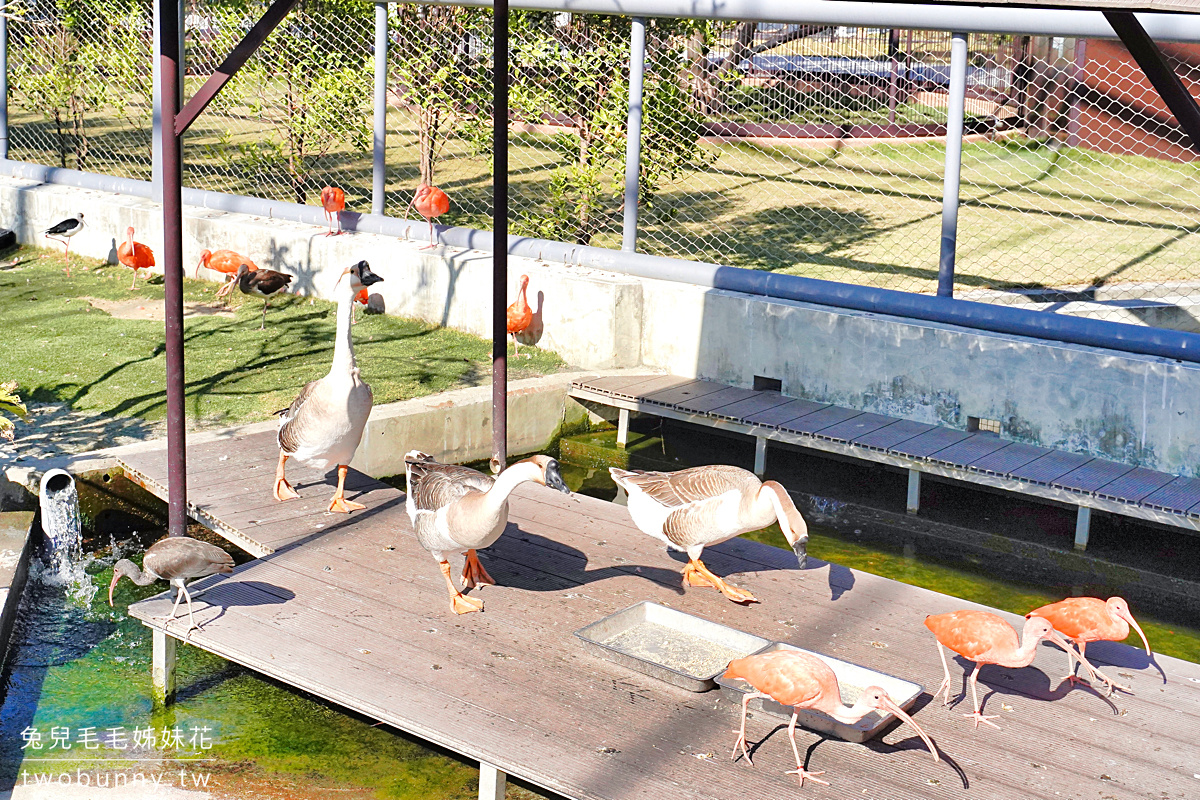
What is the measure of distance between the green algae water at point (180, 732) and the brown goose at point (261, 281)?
476cm

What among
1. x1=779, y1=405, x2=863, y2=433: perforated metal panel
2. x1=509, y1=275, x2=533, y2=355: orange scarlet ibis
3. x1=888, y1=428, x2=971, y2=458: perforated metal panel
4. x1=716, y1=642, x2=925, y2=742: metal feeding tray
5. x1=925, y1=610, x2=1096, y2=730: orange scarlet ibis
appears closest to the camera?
x1=716, y1=642, x2=925, y2=742: metal feeding tray

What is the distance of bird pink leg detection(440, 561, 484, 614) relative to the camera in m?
5.92

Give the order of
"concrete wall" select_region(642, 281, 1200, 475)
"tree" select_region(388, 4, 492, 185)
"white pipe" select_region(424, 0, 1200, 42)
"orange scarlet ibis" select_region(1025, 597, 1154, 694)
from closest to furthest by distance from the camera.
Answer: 1. "orange scarlet ibis" select_region(1025, 597, 1154, 694)
2. "white pipe" select_region(424, 0, 1200, 42)
3. "concrete wall" select_region(642, 281, 1200, 475)
4. "tree" select_region(388, 4, 492, 185)

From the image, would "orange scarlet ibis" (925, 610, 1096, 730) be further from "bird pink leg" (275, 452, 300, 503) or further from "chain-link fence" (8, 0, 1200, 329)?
"chain-link fence" (8, 0, 1200, 329)

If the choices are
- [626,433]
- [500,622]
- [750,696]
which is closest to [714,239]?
[626,433]

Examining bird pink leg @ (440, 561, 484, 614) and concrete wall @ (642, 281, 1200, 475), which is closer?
bird pink leg @ (440, 561, 484, 614)

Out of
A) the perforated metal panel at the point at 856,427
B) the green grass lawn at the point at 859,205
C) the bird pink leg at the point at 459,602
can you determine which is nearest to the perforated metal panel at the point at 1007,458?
the perforated metal panel at the point at 856,427

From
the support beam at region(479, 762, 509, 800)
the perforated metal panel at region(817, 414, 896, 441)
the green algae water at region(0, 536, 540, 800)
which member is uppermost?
the perforated metal panel at region(817, 414, 896, 441)

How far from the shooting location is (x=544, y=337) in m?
10.8

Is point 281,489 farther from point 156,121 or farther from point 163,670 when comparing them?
point 156,121

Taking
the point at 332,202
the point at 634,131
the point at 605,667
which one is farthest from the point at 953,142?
the point at 332,202

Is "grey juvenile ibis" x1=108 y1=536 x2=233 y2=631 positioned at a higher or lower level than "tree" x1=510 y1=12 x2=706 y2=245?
lower

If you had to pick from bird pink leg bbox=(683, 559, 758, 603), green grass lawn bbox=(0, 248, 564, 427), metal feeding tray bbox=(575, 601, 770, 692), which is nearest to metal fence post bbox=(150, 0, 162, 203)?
green grass lawn bbox=(0, 248, 564, 427)

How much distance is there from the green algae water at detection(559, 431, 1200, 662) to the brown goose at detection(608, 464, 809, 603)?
6.18 ft
